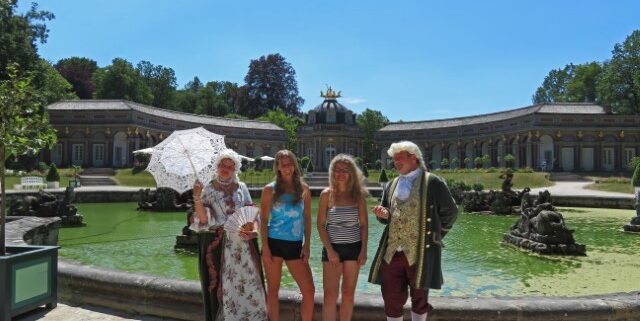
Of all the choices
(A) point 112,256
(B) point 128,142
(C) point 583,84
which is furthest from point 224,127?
(A) point 112,256

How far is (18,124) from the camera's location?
226 inches

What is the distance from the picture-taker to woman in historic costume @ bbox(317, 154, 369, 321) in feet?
14.3


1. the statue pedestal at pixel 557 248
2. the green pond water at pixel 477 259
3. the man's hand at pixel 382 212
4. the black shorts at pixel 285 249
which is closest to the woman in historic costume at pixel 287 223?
the black shorts at pixel 285 249

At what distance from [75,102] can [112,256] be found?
4607cm

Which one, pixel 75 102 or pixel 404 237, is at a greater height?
pixel 75 102

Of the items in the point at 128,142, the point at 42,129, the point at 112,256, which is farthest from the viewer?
the point at 128,142

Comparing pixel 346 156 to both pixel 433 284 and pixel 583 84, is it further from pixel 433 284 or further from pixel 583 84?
pixel 583 84

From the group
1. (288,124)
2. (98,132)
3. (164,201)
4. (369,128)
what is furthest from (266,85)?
(164,201)

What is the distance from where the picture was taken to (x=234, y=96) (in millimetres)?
87688

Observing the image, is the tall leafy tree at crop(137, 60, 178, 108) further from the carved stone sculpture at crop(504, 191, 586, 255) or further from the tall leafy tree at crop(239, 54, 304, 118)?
the carved stone sculpture at crop(504, 191, 586, 255)

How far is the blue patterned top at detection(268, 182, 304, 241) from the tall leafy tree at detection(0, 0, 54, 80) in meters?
33.0

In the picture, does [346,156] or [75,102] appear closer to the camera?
[346,156]

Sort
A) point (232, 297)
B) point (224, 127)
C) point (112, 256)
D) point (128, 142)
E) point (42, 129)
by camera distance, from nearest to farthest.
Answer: point (232, 297), point (42, 129), point (112, 256), point (128, 142), point (224, 127)

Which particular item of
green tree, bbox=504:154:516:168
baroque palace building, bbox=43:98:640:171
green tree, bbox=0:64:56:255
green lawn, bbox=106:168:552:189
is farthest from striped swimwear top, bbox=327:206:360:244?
baroque palace building, bbox=43:98:640:171
